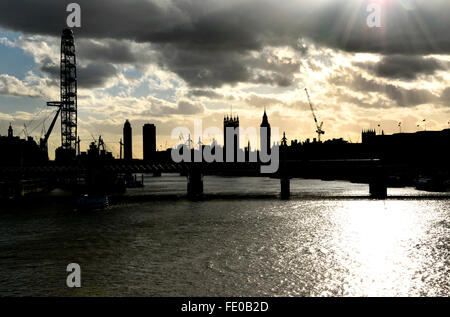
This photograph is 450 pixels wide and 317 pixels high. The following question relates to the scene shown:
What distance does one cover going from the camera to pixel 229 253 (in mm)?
53281

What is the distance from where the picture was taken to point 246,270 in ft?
146

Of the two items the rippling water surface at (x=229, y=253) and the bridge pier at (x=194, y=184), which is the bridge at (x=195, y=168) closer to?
the bridge pier at (x=194, y=184)

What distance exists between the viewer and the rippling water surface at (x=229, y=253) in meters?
39.1

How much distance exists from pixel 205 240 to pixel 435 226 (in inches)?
1550

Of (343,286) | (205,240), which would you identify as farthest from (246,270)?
(205,240)

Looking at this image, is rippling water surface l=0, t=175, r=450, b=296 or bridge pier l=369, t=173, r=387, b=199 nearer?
rippling water surface l=0, t=175, r=450, b=296

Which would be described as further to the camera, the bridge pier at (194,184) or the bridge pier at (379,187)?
the bridge pier at (194,184)

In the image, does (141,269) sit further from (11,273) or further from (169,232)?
(169,232)

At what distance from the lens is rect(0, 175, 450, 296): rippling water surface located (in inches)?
1538

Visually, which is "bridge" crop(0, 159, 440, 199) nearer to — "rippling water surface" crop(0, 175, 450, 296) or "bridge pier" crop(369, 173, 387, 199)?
"bridge pier" crop(369, 173, 387, 199)
